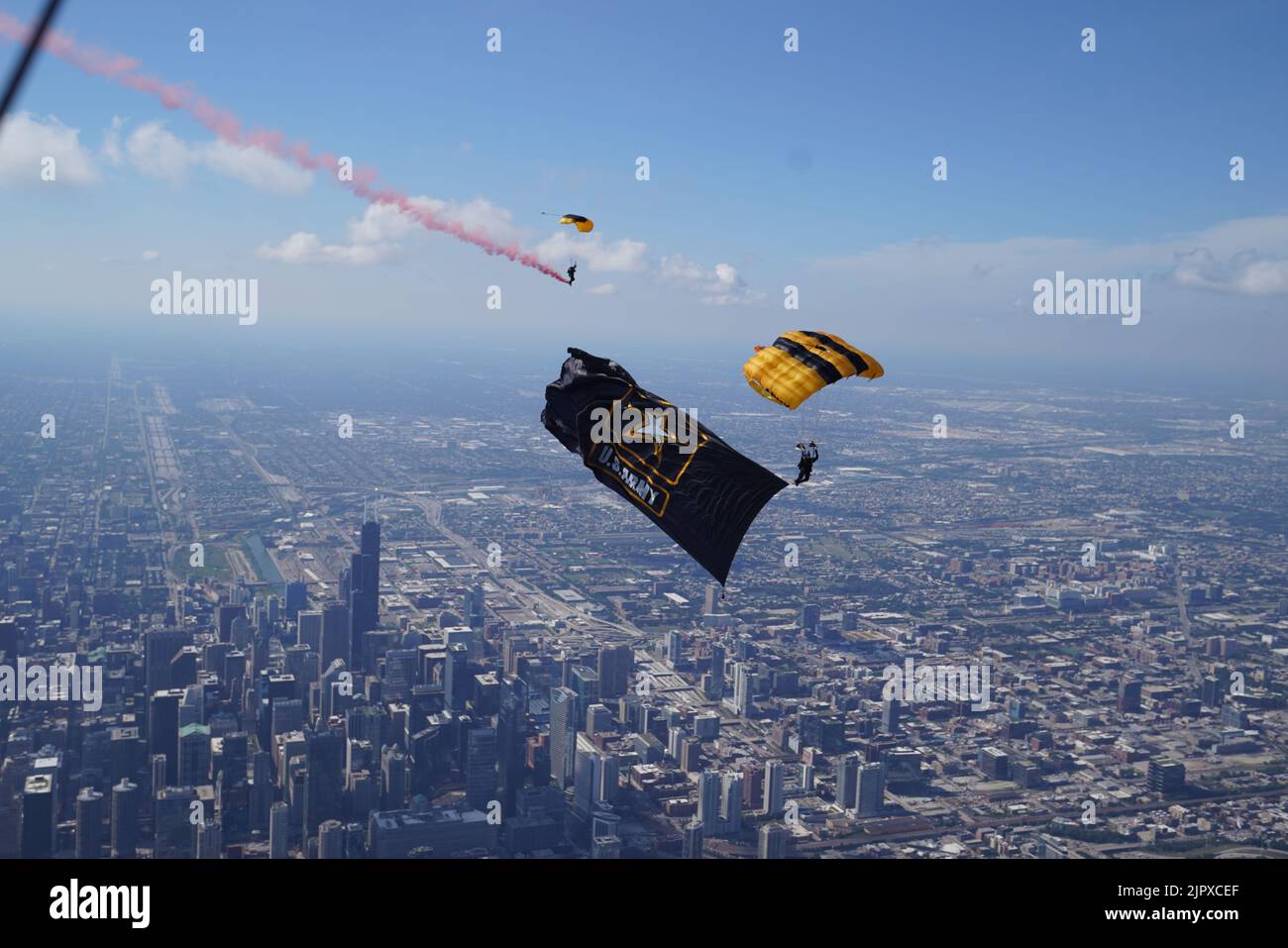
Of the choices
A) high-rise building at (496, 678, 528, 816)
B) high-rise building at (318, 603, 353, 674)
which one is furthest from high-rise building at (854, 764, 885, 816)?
high-rise building at (318, 603, 353, 674)

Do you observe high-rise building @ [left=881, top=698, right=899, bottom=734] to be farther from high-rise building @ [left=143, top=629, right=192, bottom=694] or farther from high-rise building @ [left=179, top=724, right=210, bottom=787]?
high-rise building @ [left=143, top=629, right=192, bottom=694]

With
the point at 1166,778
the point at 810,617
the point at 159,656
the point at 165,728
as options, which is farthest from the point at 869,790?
the point at 159,656

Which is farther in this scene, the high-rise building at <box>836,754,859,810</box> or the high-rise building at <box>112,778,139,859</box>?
the high-rise building at <box>836,754,859,810</box>

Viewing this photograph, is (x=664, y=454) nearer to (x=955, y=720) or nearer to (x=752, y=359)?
(x=752, y=359)

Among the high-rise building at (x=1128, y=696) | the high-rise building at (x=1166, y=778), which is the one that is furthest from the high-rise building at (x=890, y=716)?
the high-rise building at (x=1128, y=696)

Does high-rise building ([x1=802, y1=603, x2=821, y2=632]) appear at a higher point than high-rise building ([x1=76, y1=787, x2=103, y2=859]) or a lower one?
higher

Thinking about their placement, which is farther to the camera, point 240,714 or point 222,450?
point 222,450

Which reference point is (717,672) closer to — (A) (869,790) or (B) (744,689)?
(B) (744,689)
